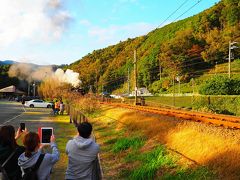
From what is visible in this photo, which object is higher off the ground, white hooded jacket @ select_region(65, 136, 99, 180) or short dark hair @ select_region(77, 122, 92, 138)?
short dark hair @ select_region(77, 122, 92, 138)

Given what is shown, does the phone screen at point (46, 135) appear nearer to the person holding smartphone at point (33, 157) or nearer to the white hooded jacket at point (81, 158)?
the white hooded jacket at point (81, 158)

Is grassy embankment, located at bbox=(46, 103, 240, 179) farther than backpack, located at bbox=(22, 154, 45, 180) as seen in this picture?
Yes

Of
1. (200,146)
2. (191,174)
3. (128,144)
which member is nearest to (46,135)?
(191,174)

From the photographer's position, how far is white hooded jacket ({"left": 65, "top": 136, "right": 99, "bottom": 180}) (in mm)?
5801

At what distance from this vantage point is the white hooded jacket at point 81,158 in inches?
228

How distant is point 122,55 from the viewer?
564ft

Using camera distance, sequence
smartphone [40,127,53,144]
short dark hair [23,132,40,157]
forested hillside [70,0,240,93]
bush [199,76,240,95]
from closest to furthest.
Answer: short dark hair [23,132,40,157] → smartphone [40,127,53,144] → bush [199,76,240,95] → forested hillside [70,0,240,93]

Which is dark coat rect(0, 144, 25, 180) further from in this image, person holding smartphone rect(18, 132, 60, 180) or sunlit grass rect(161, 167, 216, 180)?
sunlit grass rect(161, 167, 216, 180)

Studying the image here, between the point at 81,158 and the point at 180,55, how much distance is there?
349 ft

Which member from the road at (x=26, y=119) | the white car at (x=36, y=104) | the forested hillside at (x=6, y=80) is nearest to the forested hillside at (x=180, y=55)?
the forested hillside at (x=6, y=80)

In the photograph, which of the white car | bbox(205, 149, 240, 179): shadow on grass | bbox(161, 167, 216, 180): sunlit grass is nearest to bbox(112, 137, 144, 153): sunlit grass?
bbox(161, 167, 216, 180): sunlit grass

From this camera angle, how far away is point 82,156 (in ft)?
19.1

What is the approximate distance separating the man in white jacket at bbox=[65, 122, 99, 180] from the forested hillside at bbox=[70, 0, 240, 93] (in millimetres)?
82200

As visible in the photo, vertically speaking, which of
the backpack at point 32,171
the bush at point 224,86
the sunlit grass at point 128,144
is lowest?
the sunlit grass at point 128,144
